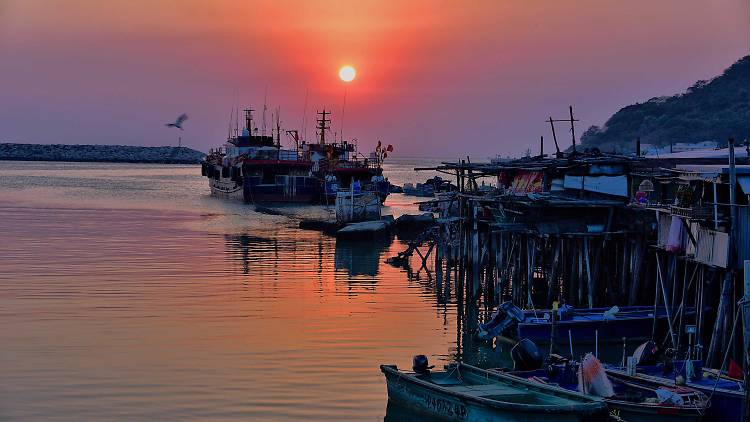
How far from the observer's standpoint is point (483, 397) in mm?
17172

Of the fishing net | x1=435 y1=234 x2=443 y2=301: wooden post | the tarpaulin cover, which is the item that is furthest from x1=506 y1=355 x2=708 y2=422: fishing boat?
x1=435 y1=234 x2=443 y2=301: wooden post

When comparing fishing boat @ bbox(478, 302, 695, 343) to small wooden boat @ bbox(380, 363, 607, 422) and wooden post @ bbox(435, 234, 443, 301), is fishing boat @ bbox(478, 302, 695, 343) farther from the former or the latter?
wooden post @ bbox(435, 234, 443, 301)

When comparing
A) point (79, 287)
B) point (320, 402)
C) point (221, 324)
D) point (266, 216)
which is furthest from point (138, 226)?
point (320, 402)

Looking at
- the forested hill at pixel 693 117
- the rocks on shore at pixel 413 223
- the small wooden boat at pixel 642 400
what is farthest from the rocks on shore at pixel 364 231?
the forested hill at pixel 693 117

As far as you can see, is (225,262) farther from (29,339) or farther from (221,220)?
(221,220)

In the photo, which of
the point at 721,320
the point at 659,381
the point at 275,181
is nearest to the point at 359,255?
the point at 721,320

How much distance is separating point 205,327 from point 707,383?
13127mm

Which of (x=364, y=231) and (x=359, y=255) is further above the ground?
(x=364, y=231)

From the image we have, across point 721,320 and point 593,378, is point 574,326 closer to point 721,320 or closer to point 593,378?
point 721,320

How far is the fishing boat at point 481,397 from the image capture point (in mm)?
16156

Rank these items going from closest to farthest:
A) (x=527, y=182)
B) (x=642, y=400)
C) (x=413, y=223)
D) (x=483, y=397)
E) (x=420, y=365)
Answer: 1. (x=483, y=397)
2. (x=642, y=400)
3. (x=420, y=365)
4. (x=527, y=182)
5. (x=413, y=223)

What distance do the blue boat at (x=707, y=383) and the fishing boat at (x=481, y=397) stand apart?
189 cm

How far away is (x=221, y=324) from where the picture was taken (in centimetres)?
2673

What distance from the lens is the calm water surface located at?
19.3 m
